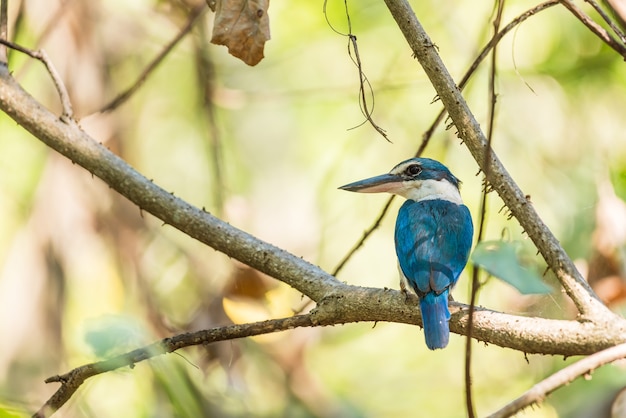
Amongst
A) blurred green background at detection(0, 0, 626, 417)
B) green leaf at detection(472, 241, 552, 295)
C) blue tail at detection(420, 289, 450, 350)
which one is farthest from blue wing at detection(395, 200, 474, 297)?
green leaf at detection(472, 241, 552, 295)

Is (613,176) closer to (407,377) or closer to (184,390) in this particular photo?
(184,390)

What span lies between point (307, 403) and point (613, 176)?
75.0 inches

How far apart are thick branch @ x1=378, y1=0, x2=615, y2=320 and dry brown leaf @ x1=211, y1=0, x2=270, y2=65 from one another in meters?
0.38

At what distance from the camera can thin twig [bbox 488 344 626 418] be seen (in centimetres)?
164

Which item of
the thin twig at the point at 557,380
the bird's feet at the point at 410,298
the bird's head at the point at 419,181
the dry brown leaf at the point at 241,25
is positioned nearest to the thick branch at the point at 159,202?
the bird's feet at the point at 410,298

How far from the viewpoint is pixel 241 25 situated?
2.38 meters

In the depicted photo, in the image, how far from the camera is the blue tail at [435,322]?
2.61 meters

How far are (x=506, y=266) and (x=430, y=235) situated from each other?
132 cm

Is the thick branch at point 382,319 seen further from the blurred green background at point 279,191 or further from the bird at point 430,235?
the blurred green background at point 279,191

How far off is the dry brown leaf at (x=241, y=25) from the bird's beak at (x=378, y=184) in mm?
1189

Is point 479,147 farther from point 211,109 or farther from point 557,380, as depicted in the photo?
point 211,109

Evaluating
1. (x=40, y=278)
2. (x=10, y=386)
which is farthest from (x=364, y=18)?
(x=10, y=386)

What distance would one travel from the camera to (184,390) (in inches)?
136

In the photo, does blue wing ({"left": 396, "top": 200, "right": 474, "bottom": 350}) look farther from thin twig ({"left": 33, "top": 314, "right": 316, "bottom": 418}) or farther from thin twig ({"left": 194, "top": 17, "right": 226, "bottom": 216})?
thin twig ({"left": 194, "top": 17, "right": 226, "bottom": 216})
